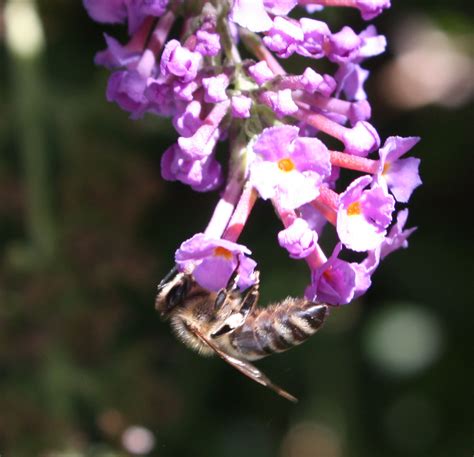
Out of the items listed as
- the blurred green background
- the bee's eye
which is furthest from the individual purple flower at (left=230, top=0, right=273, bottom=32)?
the blurred green background

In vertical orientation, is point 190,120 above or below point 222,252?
above

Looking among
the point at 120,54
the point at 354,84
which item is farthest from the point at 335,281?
the point at 120,54

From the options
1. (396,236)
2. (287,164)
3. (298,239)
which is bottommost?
(396,236)

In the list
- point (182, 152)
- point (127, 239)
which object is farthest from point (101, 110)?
point (182, 152)

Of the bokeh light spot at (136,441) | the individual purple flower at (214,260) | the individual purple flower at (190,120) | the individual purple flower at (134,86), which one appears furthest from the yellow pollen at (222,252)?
the bokeh light spot at (136,441)

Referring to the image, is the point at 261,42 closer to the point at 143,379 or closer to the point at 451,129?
the point at 143,379

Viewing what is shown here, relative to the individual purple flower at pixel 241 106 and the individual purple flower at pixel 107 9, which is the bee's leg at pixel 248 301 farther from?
the individual purple flower at pixel 107 9

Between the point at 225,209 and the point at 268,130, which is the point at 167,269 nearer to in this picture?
the point at 225,209
